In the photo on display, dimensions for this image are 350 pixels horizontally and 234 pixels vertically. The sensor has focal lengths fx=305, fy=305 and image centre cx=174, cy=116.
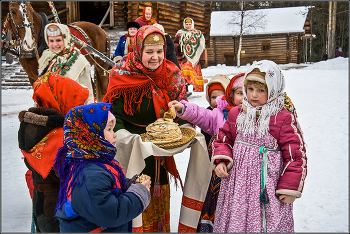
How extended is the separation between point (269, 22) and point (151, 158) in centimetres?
2597

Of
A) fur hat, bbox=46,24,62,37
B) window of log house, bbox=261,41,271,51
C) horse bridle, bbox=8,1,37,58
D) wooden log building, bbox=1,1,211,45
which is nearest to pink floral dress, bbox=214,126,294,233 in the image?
fur hat, bbox=46,24,62,37

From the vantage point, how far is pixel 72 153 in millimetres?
1606

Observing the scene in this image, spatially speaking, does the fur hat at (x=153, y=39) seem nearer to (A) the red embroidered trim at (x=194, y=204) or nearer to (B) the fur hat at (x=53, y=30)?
(A) the red embroidered trim at (x=194, y=204)

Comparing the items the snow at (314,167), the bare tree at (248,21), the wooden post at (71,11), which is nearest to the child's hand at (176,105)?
the snow at (314,167)

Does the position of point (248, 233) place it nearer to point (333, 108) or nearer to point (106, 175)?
point (106, 175)

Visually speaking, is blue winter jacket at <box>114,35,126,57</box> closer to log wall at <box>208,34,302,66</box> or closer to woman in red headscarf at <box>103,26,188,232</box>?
woman in red headscarf at <box>103,26,188,232</box>

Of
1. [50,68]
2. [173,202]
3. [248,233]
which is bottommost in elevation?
[173,202]

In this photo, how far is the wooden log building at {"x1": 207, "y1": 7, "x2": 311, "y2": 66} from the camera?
2472 centimetres

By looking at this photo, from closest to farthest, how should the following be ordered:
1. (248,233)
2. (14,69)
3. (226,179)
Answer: (248,233), (226,179), (14,69)

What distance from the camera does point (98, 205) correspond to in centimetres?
146

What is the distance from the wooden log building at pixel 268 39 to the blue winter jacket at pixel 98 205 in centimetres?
2482

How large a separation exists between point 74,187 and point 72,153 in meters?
0.18

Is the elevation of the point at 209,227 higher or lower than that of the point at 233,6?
lower

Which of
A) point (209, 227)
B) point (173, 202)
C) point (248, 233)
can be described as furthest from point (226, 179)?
point (173, 202)
